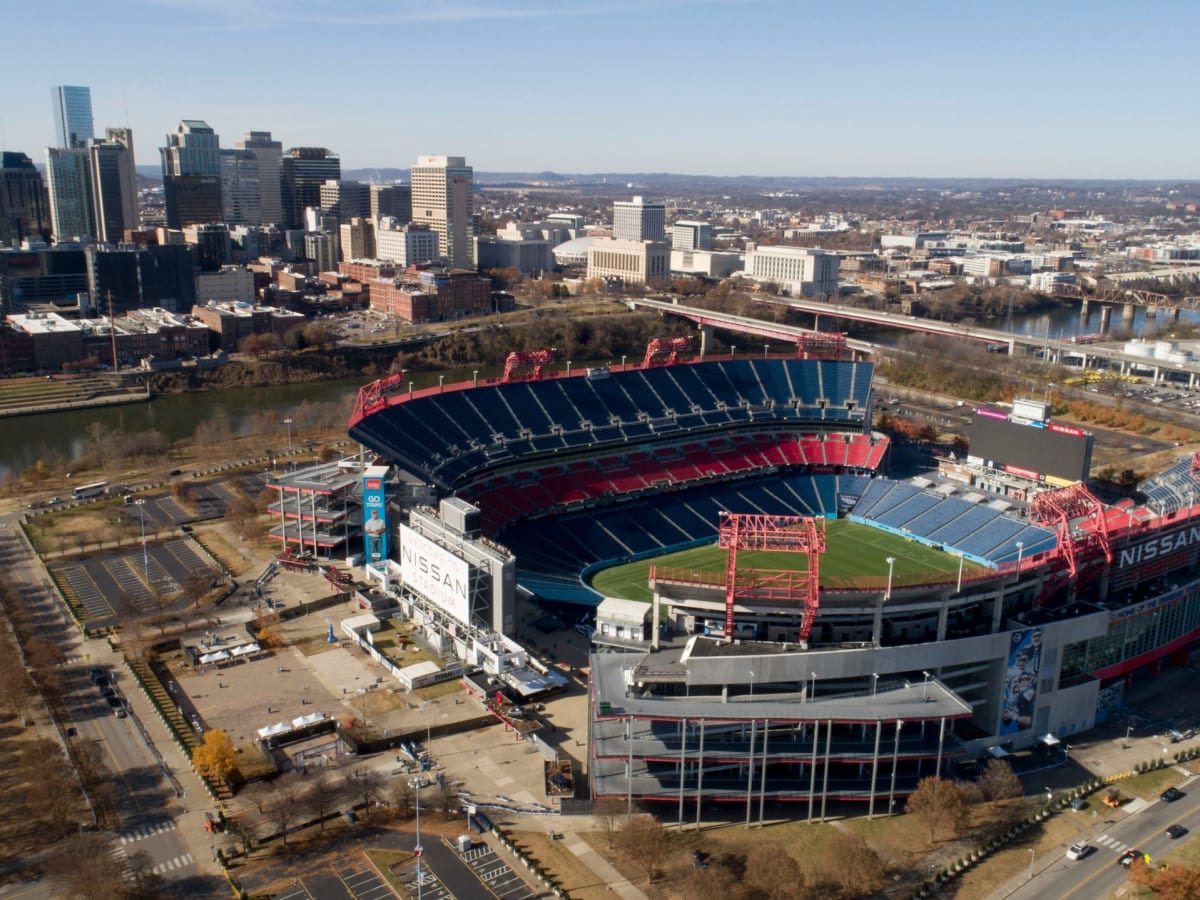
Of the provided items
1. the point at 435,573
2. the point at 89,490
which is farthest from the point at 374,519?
the point at 89,490

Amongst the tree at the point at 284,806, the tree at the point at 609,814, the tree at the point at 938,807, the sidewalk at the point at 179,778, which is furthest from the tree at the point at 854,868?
the sidewalk at the point at 179,778

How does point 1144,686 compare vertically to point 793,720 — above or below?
below

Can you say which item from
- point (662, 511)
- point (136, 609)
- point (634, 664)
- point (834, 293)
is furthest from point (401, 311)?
point (634, 664)

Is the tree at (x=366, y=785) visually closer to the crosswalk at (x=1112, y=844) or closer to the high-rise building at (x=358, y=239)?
the crosswalk at (x=1112, y=844)

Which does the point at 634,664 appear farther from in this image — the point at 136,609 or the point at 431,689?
the point at 136,609

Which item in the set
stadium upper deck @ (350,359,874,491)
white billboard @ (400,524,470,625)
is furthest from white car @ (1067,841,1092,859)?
stadium upper deck @ (350,359,874,491)

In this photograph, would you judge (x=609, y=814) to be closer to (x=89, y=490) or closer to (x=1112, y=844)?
(x=1112, y=844)

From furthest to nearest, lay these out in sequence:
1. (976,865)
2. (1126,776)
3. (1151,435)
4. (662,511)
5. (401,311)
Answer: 1. (401,311)
2. (1151,435)
3. (662,511)
4. (1126,776)
5. (976,865)
